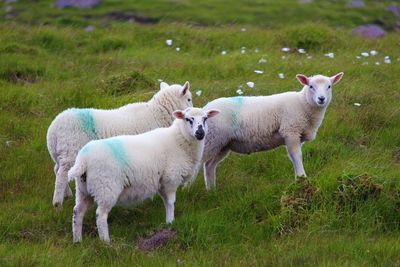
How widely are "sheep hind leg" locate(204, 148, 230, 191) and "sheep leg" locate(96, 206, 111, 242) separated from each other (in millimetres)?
2030

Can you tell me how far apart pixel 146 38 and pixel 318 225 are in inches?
386

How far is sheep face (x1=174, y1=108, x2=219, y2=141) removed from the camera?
7414 millimetres

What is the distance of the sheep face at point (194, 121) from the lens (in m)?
7.41

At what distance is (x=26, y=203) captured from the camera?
7941mm

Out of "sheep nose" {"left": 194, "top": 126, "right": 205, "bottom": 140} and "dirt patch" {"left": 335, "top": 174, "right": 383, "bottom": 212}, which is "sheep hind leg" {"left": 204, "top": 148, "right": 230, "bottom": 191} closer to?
"sheep nose" {"left": 194, "top": 126, "right": 205, "bottom": 140}

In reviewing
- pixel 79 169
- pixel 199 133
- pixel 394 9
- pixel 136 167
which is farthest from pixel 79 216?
pixel 394 9

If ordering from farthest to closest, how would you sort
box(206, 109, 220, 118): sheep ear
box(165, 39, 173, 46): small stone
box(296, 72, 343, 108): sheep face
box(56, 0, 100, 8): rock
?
box(56, 0, 100, 8): rock < box(165, 39, 173, 46): small stone < box(296, 72, 343, 108): sheep face < box(206, 109, 220, 118): sheep ear

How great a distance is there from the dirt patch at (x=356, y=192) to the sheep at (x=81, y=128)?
8.98 feet

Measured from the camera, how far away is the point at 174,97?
900cm

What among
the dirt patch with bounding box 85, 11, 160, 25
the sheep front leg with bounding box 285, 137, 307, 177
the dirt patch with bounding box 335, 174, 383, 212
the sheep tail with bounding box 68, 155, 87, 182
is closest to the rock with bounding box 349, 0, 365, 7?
the dirt patch with bounding box 85, 11, 160, 25

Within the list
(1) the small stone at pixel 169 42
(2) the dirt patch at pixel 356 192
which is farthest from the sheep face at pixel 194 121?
(1) the small stone at pixel 169 42

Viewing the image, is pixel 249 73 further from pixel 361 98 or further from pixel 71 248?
pixel 71 248

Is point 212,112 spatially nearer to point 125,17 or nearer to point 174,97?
point 174,97

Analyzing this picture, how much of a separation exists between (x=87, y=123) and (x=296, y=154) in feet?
8.52
